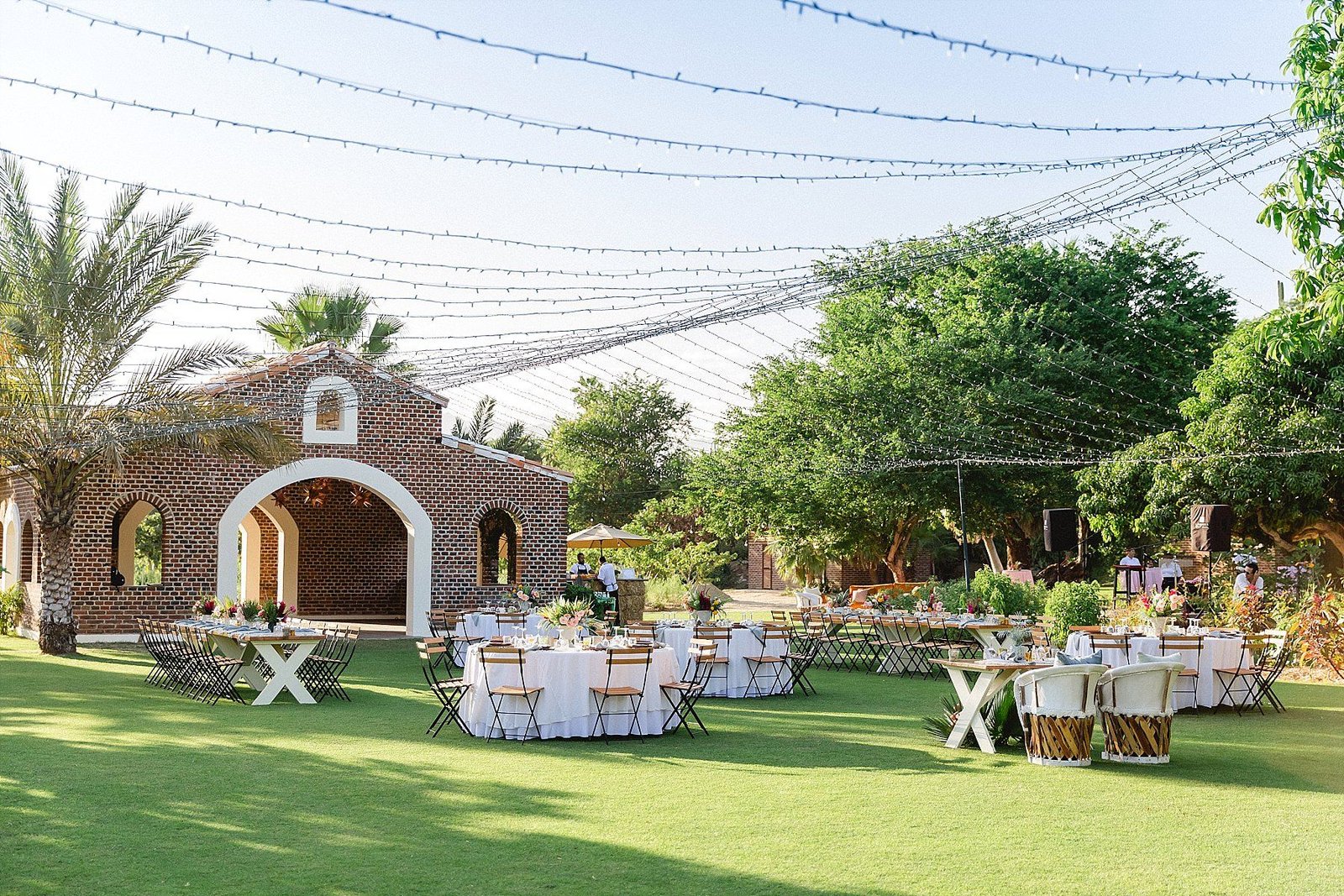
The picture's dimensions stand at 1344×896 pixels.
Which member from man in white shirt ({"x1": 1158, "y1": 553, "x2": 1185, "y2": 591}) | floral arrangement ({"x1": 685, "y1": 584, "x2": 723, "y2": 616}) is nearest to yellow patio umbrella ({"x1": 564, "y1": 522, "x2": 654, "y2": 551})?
floral arrangement ({"x1": 685, "y1": 584, "x2": 723, "y2": 616})

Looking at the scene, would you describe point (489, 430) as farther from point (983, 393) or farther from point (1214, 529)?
point (1214, 529)

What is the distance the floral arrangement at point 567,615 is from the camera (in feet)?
37.2

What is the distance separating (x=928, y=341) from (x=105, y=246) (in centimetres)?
1612

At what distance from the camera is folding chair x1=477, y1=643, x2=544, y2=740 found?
10.2 metres

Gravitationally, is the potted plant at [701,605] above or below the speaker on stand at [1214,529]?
below

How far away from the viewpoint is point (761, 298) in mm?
10242

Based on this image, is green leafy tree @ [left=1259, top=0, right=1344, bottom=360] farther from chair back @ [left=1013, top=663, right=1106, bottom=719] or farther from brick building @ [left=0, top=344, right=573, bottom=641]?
brick building @ [left=0, top=344, right=573, bottom=641]

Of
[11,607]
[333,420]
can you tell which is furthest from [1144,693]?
[11,607]

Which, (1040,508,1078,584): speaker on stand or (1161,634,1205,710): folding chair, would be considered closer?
(1161,634,1205,710): folding chair

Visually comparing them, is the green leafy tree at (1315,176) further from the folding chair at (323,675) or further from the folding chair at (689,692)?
the folding chair at (323,675)

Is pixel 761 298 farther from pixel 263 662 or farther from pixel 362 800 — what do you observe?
pixel 263 662

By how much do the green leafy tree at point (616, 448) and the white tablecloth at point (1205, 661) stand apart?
3012 centimetres

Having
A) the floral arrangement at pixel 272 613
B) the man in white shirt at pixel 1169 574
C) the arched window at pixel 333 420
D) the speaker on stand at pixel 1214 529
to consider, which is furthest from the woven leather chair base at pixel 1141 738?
the man in white shirt at pixel 1169 574

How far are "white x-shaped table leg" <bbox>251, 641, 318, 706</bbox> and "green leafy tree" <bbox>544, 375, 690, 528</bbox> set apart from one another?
98.0 ft
